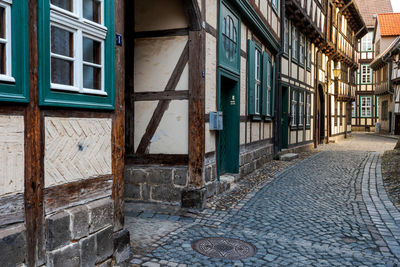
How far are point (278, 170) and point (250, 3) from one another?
14.2 feet

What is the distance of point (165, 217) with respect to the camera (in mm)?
5539

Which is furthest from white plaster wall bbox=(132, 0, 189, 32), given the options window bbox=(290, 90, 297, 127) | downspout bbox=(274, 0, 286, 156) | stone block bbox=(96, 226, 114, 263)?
window bbox=(290, 90, 297, 127)

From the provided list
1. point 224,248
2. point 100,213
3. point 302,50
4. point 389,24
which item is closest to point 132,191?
point 224,248

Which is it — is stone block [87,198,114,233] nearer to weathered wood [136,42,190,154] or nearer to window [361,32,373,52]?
weathered wood [136,42,190,154]

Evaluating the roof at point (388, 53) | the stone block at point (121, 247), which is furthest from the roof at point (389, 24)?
the stone block at point (121, 247)

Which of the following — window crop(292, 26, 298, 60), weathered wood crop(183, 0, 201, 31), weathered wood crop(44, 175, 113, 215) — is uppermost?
window crop(292, 26, 298, 60)

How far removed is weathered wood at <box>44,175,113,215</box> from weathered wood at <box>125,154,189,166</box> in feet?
7.74

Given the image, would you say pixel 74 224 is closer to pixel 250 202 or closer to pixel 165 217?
pixel 165 217

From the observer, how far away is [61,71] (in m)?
2.96

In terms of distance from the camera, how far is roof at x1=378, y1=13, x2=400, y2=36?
110 feet

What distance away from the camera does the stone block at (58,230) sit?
284 centimetres

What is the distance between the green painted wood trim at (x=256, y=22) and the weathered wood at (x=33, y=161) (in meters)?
5.70

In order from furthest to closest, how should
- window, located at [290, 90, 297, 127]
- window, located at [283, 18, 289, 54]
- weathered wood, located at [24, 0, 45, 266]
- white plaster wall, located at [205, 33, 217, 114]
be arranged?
window, located at [290, 90, 297, 127] < window, located at [283, 18, 289, 54] < white plaster wall, located at [205, 33, 217, 114] < weathered wood, located at [24, 0, 45, 266]

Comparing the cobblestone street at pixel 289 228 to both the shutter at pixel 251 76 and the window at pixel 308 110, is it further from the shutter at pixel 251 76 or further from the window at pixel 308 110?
the window at pixel 308 110
